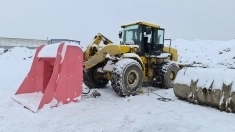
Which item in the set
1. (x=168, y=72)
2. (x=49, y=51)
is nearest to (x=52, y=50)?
(x=49, y=51)

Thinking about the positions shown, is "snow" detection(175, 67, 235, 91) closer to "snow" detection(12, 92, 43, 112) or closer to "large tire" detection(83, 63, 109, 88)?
"large tire" detection(83, 63, 109, 88)

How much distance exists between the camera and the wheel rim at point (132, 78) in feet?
23.0

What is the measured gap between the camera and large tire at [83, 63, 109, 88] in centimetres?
811

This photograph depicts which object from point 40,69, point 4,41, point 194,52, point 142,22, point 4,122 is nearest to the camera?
point 4,122

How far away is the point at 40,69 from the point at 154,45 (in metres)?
4.02

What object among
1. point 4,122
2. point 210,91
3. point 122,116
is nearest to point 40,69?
point 4,122

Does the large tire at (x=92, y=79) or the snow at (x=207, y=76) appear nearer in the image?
the snow at (x=207, y=76)

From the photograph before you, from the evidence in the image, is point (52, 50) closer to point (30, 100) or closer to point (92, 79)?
point (30, 100)

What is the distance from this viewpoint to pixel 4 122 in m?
4.52

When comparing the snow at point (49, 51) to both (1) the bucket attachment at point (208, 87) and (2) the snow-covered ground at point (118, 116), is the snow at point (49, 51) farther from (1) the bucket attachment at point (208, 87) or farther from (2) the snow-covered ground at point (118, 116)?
(1) the bucket attachment at point (208, 87)

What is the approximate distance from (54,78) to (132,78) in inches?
96.4

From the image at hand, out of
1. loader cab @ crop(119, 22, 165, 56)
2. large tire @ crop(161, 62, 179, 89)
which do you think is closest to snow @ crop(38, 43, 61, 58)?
loader cab @ crop(119, 22, 165, 56)

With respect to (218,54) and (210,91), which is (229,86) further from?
(218,54)

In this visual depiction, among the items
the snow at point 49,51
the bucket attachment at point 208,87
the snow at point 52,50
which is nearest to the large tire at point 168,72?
the bucket attachment at point 208,87
